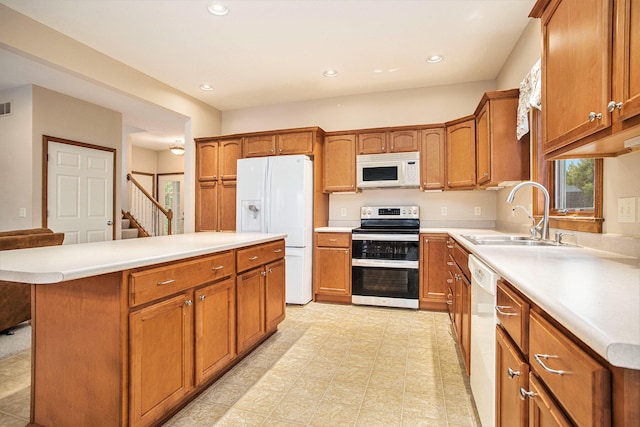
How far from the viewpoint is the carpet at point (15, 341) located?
98.7 inches

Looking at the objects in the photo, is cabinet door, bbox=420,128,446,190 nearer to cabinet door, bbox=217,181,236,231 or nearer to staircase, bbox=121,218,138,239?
cabinet door, bbox=217,181,236,231

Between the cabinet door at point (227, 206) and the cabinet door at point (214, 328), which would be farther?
the cabinet door at point (227, 206)

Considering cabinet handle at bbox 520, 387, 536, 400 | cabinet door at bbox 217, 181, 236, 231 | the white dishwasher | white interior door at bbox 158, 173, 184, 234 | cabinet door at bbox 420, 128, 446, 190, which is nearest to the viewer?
cabinet handle at bbox 520, 387, 536, 400

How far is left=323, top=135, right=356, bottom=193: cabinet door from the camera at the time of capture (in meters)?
4.13

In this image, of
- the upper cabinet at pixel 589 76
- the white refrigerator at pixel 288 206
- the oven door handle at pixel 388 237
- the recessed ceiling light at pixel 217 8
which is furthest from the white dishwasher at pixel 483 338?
the recessed ceiling light at pixel 217 8

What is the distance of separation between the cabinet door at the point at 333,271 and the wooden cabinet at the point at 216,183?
132cm

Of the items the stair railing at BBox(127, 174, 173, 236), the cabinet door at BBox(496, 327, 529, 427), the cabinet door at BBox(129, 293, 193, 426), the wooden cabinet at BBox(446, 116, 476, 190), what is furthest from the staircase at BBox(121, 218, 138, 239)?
the cabinet door at BBox(496, 327, 529, 427)

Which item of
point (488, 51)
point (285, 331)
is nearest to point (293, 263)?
point (285, 331)

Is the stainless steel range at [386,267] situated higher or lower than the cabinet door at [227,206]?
lower

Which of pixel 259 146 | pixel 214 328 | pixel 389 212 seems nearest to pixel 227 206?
pixel 259 146

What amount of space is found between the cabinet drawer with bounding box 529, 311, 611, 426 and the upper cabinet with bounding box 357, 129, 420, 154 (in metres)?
3.22

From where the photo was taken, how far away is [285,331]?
119 inches

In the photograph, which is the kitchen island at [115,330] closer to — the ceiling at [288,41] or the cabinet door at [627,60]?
the cabinet door at [627,60]

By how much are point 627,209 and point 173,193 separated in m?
8.85
